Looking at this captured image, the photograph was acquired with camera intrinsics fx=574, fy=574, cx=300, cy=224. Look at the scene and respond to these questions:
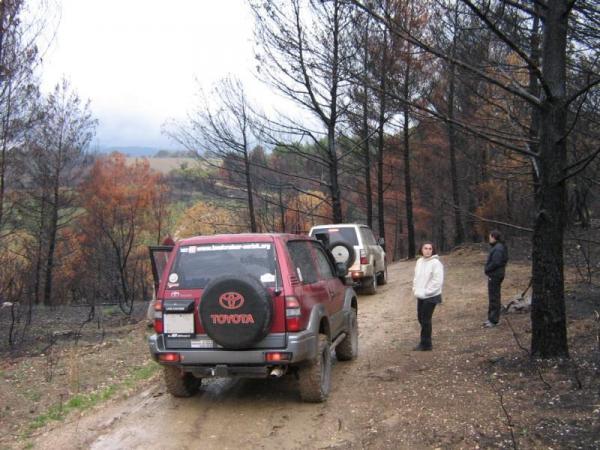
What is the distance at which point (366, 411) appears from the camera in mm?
6066

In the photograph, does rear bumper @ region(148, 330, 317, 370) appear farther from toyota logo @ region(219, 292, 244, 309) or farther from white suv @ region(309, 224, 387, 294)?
white suv @ region(309, 224, 387, 294)

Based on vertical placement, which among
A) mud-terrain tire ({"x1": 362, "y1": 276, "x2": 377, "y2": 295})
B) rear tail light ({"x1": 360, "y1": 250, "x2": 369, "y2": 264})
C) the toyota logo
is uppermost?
rear tail light ({"x1": 360, "y1": 250, "x2": 369, "y2": 264})

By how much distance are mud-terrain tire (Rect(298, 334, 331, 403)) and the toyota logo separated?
1.10 m

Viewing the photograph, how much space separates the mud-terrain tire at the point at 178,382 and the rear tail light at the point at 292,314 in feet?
5.09

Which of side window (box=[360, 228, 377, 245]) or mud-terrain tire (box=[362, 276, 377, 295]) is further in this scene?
side window (box=[360, 228, 377, 245])

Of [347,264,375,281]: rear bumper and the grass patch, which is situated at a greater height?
[347,264,375,281]: rear bumper

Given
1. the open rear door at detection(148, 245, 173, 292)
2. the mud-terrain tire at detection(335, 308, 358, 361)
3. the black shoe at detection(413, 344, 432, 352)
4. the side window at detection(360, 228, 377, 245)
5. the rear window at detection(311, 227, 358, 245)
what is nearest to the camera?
the mud-terrain tire at detection(335, 308, 358, 361)

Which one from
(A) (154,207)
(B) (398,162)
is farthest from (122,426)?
(A) (154,207)

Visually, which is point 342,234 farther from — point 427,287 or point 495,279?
point 427,287

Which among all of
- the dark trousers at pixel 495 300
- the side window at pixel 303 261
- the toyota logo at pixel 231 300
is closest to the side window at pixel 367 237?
the dark trousers at pixel 495 300

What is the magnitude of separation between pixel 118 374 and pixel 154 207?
42.8 meters

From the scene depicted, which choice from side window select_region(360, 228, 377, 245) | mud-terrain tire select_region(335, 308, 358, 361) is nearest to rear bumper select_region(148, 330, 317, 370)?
mud-terrain tire select_region(335, 308, 358, 361)

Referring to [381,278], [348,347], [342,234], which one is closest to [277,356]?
[348,347]

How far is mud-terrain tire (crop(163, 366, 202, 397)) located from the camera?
655 centimetres
